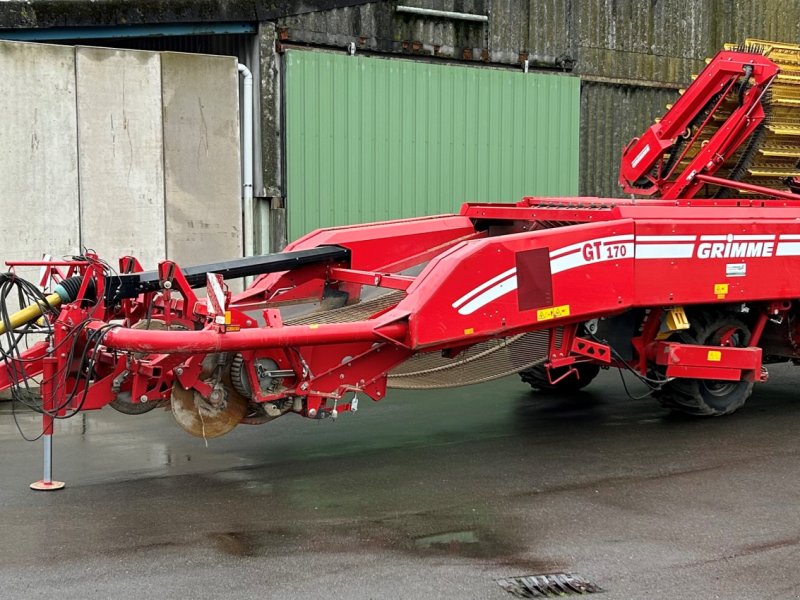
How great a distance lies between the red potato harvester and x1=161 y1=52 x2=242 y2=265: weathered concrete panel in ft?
8.89

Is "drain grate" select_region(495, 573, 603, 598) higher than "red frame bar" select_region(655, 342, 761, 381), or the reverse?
"red frame bar" select_region(655, 342, 761, 381)

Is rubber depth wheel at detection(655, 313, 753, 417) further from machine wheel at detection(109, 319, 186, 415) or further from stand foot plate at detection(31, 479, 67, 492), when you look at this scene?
stand foot plate at detection(31, 479, 67, 492)

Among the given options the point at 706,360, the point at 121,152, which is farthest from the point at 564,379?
the point at 121,152

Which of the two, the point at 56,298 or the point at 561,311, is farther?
the point at 561,311

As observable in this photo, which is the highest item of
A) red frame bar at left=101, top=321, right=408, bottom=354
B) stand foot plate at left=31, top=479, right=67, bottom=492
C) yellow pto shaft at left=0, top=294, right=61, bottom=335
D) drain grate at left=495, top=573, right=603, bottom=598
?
yellow pto shaft at left=0, top=294, right=61, bottom=335

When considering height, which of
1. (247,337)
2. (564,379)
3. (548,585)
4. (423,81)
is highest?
(423,81)

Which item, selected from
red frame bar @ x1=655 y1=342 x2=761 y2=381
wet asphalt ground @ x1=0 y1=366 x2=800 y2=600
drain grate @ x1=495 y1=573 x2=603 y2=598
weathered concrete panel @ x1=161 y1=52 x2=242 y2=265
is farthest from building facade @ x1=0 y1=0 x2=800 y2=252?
drain grate @ x1=495 y1=573 x2=603 y2=598

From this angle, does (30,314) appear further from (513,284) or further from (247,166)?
(247,166)

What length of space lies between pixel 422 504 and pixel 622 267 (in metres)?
2.32

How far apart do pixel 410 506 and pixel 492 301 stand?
1.45 metres

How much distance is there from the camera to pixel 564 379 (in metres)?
10.0

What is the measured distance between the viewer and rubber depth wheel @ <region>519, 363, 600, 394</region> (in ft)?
32.6

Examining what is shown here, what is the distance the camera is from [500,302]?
717 cm

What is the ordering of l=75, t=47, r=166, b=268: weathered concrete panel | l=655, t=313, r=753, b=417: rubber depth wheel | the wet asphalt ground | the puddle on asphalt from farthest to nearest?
1. l=75, t=47, r=166, b=268: weathered concrete panel
2. l=655, t=313, r=753, b=417: rubber depth wheel
3. the puddle on asphalt
4. the wet asphalt ground
